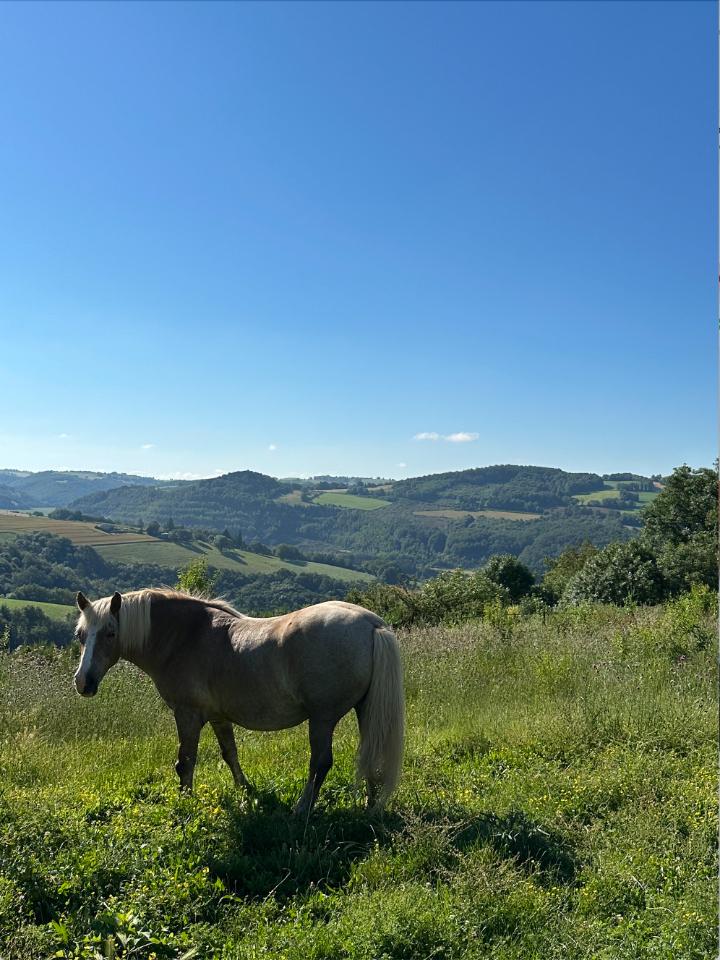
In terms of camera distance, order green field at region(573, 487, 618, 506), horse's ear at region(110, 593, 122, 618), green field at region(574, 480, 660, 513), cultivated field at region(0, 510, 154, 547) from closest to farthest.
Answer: horse's ear at region(110, 593, 122, 618)
cultivated field at region(0, 510, 154, 547)
green field at region(574, 480, 660, 513)
green field at region(573, 487, 618, 506)

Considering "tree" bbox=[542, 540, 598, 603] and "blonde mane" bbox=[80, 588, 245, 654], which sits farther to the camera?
"tree" bbox=[542, 540, 598, 603]

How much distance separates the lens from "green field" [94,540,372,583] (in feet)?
314

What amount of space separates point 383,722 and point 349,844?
3.07 feet

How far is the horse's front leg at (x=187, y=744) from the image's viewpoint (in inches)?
220

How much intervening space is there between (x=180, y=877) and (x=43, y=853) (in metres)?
1.03

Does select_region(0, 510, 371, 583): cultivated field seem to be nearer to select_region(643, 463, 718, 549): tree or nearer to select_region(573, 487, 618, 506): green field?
select_region(643, 463, 718, 549): tree

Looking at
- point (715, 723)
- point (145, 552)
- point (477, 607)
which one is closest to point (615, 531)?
point (145, 552)

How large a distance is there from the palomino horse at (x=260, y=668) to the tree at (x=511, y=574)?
3206 centimetres

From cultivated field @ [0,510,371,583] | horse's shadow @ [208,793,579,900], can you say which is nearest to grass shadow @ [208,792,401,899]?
horse's shadow @ [208,793,579,900]

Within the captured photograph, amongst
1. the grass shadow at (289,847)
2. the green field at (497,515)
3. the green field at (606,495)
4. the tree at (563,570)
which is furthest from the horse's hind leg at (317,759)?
the green field at (497,515)

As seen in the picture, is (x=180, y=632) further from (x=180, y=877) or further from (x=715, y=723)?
(x=715, y=723)

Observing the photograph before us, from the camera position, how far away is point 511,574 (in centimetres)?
3725

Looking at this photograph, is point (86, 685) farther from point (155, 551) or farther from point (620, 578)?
point (155, 551)

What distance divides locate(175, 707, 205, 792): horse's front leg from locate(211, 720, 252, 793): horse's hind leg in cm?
23
